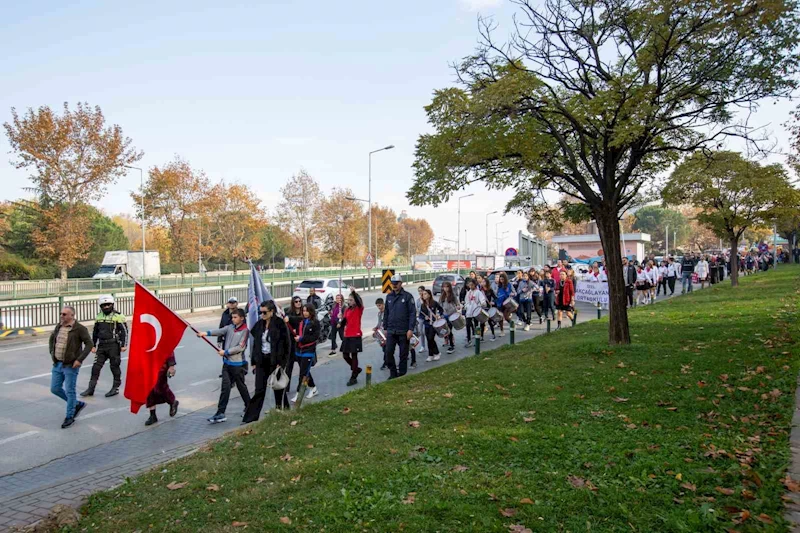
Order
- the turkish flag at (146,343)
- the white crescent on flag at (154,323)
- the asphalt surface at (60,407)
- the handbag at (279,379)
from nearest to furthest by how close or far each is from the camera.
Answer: the asphalt surface at (60,407), the turkish flag at (146,343), the white crescent on flag at (154,323), the handbag at (279,379)

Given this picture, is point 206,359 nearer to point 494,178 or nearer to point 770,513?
point 494,178

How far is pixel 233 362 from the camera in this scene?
855cm

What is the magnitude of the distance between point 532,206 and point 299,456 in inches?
346

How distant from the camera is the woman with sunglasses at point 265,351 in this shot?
8148mm

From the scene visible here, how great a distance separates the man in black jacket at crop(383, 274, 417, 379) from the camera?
10.6m

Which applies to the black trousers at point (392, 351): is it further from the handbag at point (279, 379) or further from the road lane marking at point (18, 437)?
the road lane marking at point (18, 437)

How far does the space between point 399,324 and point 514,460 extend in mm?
5604

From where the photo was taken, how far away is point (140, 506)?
488 cm

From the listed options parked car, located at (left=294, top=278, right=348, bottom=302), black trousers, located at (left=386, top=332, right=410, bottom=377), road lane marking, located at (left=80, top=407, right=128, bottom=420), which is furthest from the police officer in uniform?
parked car, located at (left=294, top=278, right=348, bottom=302)

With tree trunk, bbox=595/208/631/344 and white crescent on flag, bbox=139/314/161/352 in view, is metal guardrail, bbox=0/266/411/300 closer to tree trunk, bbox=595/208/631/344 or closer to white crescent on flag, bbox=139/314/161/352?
white crescent on flag, bbox=139/314/161/352

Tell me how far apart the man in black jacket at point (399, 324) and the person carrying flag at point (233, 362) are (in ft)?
9.39

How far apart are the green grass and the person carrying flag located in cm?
124

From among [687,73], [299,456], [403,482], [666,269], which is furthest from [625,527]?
[666,269]

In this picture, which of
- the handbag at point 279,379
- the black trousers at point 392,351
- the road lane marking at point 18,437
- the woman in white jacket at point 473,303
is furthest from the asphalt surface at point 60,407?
the woman in white jacket at point 473,303
